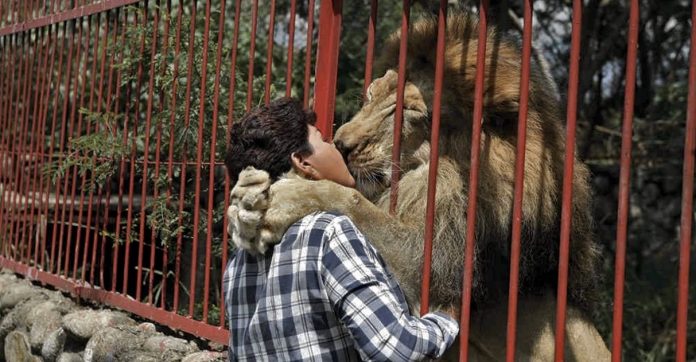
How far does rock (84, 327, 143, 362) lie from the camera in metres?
4.35

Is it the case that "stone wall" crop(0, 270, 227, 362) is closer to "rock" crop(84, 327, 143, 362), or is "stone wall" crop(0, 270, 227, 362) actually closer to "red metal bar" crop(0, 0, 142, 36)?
"rock" crop(84, 327, 143, 362)

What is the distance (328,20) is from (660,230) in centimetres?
682

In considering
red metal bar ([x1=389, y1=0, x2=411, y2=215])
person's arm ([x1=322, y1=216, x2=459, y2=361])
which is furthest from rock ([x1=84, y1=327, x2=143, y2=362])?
person's arm ([x1=322, y1=216, x2=459, y2=361])

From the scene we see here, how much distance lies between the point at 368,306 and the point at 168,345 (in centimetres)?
209

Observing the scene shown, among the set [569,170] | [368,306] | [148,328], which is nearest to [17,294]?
[148,328]

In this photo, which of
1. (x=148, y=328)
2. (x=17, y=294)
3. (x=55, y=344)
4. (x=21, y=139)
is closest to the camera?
(x=148, y=328)

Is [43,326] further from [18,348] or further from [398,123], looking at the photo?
[398,123]

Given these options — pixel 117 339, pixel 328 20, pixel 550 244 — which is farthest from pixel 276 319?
pixel 117 339

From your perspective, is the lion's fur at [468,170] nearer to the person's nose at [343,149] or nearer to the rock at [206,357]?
the person's nose at [343,149]

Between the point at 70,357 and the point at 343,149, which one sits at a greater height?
the point at 343,149

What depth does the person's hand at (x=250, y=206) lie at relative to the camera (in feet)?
8.30

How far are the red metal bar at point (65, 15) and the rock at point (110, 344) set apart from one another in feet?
5.32

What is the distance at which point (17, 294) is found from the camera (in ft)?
18.9

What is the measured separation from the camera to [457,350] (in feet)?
9.55
